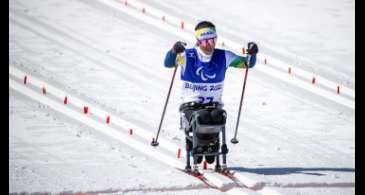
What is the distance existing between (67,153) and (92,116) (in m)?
2.25

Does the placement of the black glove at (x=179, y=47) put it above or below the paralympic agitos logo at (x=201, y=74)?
above

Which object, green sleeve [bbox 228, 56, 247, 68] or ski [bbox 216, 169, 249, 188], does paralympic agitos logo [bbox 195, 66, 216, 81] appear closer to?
green sleeve [bbox 228, 56, 247, 68]

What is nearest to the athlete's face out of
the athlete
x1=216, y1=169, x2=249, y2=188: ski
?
the athlete

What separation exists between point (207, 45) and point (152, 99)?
4010 millimetres

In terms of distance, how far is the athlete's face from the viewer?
31.2ft

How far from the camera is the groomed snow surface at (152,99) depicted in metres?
9.14

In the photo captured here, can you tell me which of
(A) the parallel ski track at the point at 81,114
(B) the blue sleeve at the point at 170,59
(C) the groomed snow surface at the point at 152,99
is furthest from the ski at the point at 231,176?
(B) the blue sleeve at the point at 170,59

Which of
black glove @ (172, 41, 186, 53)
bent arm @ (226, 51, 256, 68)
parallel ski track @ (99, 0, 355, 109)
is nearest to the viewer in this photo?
black glove @ (172, 41, 186, 53)

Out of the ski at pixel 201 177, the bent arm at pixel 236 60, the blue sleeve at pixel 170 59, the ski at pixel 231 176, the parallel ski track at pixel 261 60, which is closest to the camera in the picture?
the ski at pixel 201 177

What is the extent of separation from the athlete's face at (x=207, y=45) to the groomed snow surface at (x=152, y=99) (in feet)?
5.41

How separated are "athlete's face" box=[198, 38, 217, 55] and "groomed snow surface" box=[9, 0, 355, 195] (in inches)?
64.9

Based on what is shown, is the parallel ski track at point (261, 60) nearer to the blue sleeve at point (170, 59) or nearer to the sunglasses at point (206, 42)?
the sunglasses at point (206, 42)

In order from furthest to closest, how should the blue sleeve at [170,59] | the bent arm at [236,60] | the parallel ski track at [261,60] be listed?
the parallel ski track at [261,60] < the bent arm at [236,60] < the blue sleeve at [170,59]
